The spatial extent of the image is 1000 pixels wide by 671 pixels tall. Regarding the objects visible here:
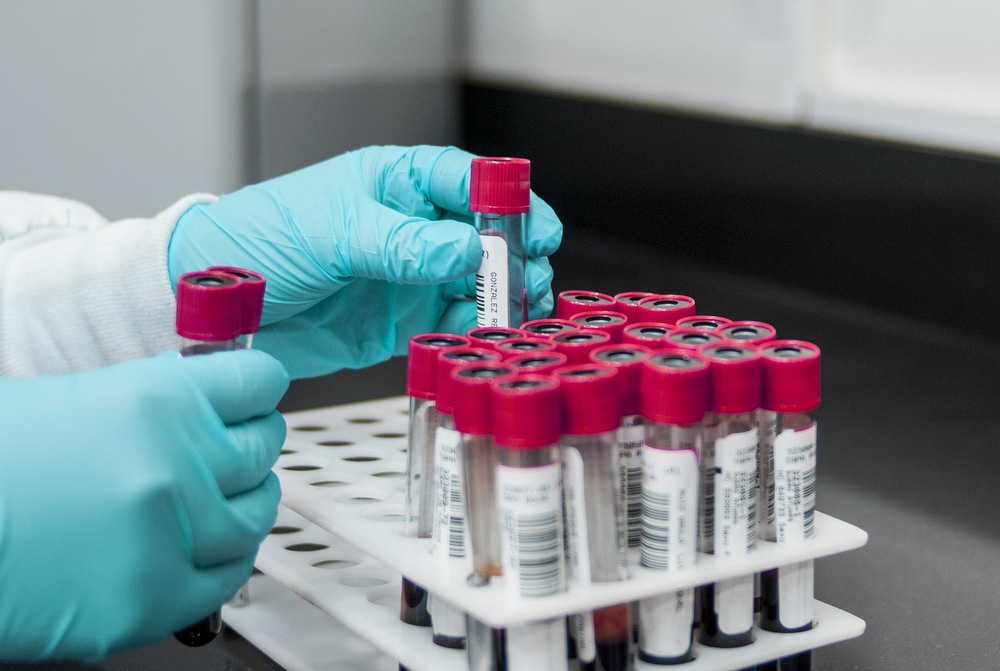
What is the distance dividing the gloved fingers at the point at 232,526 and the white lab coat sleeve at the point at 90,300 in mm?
376

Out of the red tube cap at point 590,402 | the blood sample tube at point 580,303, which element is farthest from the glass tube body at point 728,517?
the blood sample tube at point 580,303

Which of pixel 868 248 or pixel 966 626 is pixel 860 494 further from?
pixel 868 248

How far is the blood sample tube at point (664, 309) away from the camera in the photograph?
0.97m

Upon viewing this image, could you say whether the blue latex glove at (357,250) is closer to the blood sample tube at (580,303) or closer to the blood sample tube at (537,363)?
the blood sample tube at (580,303)

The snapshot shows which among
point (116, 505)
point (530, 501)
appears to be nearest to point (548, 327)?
point (530, 501)

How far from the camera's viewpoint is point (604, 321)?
95cm

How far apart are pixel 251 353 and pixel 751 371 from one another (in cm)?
42

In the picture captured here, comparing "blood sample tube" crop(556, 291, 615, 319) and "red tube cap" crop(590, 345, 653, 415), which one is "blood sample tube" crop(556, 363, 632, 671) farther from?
"blood sample tube" crop(556, 291, 615, 319)

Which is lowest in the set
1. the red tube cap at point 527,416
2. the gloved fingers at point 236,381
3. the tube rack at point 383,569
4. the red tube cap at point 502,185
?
the tube rack at point 383,569

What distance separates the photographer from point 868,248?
1790mm

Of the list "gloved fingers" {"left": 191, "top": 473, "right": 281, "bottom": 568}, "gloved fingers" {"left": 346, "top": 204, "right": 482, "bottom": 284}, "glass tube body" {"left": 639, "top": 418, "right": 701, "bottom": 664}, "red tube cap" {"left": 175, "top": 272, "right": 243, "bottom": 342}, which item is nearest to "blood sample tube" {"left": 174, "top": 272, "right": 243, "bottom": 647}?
"red tube cap" {"left": 175, "top": 272, "right": 243, "bottom": 342}

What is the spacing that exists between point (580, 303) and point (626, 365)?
0.73 feet

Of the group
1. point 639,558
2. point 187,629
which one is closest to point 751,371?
point 639,558

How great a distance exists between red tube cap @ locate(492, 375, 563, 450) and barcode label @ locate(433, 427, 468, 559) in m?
0.10
